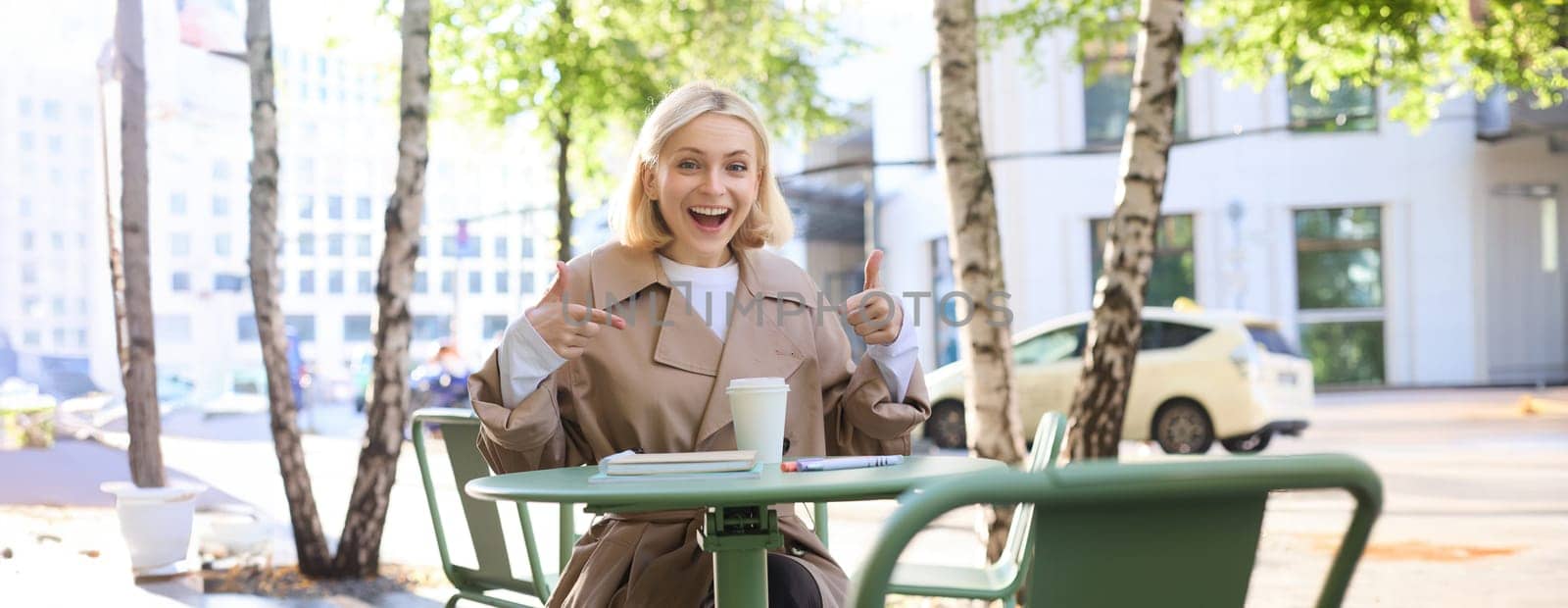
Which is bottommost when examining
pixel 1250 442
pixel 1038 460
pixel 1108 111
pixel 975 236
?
pixel 1250 442

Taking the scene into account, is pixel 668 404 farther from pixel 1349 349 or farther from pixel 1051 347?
pixel 1349 349

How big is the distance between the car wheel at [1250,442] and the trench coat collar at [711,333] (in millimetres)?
10980

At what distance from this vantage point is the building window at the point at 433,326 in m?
33.5

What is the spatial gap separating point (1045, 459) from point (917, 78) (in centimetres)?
2818

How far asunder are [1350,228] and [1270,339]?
15.3 meters

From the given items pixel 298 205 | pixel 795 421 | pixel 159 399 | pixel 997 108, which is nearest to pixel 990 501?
pixel 795 421

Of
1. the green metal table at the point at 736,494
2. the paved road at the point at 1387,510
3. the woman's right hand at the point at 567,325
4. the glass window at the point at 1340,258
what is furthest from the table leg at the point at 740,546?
the glass window at the point at 1340,258

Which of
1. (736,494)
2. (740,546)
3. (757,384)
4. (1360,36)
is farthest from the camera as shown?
(1360,36)

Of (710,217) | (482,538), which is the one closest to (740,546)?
(710,217)

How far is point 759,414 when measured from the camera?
2.43 m

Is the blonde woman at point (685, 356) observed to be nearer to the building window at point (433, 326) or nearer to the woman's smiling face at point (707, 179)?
the woman's smiling face at point (707, 179)

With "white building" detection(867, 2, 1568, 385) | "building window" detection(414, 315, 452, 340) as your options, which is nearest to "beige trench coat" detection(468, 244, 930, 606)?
"white building" detection(867, 2, 1568, 385)

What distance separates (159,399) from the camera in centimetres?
774

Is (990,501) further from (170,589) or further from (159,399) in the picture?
(159,399)
